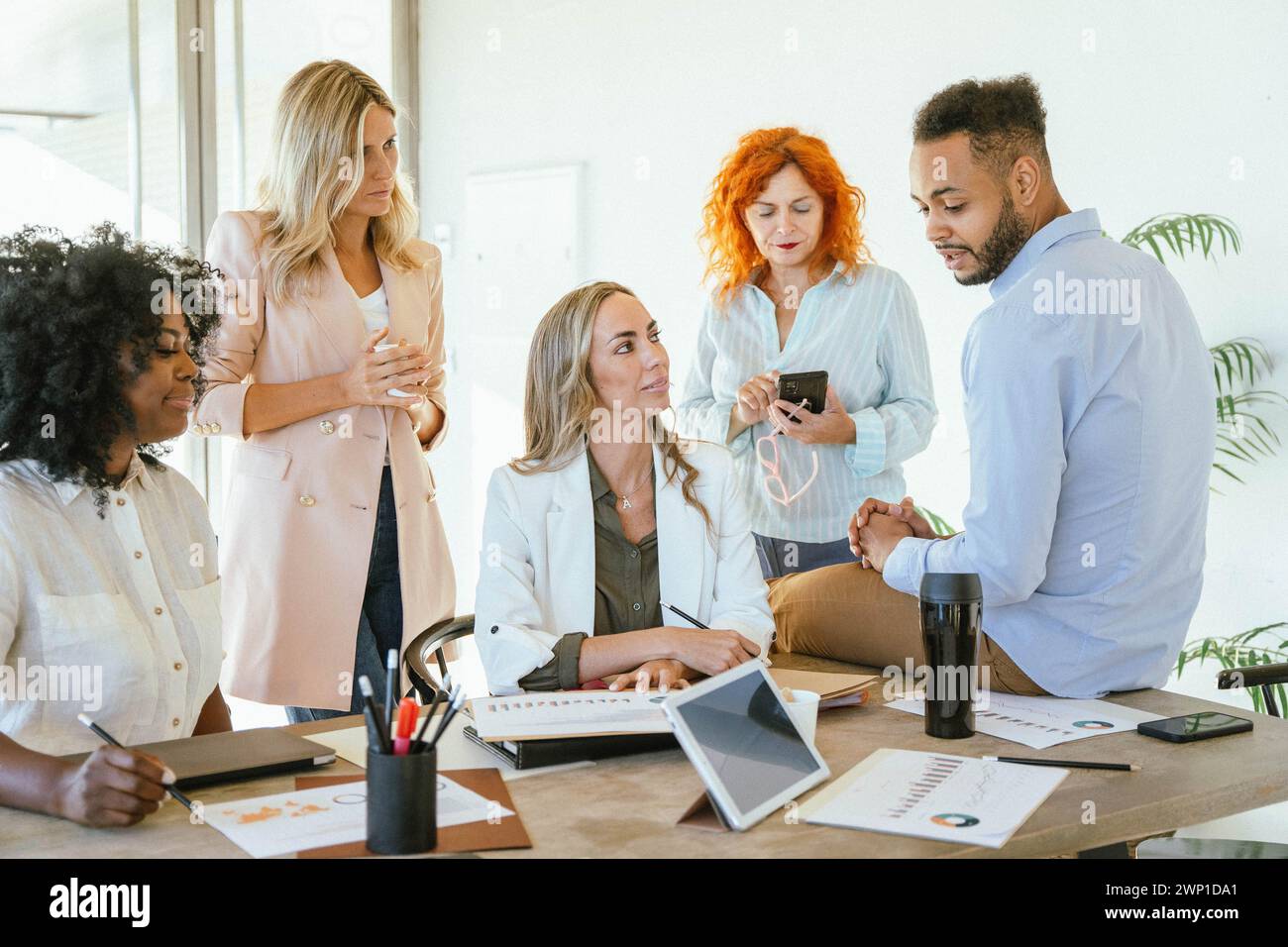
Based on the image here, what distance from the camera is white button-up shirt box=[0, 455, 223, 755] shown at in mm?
1844

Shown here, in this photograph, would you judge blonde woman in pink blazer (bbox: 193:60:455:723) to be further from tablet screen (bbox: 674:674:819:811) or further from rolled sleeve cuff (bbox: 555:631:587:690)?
tablet screen (bbox: 674:674:819:811)

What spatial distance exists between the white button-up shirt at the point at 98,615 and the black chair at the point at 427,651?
38 centimetres

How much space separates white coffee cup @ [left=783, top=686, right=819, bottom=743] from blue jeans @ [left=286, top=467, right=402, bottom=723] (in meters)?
1.50

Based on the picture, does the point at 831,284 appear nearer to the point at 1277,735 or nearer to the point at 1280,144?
the point at 1280,144

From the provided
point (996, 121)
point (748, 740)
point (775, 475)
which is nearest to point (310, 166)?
point (775, 475)

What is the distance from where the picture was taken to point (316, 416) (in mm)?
3002

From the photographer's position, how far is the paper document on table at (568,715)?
1.71 metres

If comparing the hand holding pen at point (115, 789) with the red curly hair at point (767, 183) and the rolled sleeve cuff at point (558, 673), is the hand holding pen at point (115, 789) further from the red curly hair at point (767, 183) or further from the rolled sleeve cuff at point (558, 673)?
the red curly hair at point (767, 183)

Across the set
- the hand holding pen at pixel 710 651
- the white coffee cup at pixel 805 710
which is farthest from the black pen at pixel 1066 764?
the hand holding pen at pixel 710 651

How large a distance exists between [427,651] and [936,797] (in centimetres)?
126
